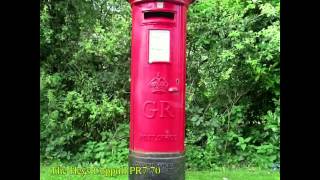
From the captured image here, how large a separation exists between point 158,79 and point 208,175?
1.73 m

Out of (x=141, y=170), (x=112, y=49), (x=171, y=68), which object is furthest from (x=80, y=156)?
(x=171, y=68)

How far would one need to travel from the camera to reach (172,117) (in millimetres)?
3393

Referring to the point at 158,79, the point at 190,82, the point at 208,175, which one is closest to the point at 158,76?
the point at 158,79

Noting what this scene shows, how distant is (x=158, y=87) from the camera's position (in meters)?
3.34

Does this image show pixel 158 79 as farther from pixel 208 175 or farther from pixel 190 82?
pixel 190 82

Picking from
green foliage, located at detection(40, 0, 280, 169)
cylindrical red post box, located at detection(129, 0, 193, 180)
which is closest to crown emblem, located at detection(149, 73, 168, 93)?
cylindrical red post box, located at detection(129, 0, 193, 180)

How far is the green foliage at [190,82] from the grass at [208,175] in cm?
27

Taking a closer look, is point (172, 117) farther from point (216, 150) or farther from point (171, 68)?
point (216, 150)

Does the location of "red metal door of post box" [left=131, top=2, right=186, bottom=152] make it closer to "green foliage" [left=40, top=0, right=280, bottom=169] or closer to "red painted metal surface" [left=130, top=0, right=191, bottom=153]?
"red painted metal surface" [left=130, top=0, right=191, bottom=153]

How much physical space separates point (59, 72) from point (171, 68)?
250cm

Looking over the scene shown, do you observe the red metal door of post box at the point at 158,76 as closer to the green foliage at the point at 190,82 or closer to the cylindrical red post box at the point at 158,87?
the cylindrical red post box at the point at 158,87

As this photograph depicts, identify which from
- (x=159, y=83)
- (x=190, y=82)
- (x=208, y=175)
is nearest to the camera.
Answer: (x=159, y=83)

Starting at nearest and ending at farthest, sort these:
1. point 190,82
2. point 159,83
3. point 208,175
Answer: point 159,83 → point 208,175 → point 190,82

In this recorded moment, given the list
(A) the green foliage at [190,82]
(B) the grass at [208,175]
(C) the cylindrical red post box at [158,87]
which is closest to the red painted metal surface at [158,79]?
(C) the cylindrical red post box at [158,87]
